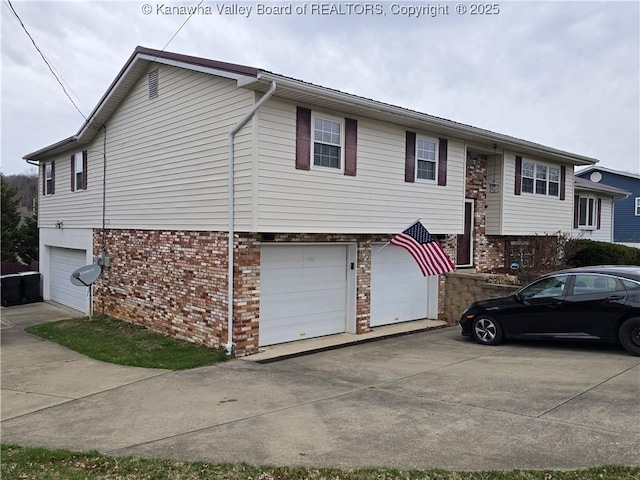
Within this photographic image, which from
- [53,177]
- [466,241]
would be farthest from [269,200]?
[53,177]

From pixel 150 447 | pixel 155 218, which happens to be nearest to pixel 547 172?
pixel 155 218

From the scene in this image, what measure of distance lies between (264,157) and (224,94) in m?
1.77

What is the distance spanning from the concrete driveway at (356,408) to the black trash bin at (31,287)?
10334mm

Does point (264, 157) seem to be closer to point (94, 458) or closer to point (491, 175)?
point (94, 458)

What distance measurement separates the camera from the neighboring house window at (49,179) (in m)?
19.2

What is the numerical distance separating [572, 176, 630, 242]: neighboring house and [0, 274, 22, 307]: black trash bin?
905 inches

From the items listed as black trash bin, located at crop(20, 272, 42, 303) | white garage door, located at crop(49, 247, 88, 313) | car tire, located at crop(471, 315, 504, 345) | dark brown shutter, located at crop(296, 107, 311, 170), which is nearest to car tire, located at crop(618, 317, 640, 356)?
car tire, located at crop(471, 315, 504, 345)

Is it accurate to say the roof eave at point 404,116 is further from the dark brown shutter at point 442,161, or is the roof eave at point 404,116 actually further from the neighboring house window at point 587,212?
the neighboring house window at point 587,212

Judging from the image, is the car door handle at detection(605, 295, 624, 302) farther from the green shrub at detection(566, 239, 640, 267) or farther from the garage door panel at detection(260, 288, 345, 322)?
the green shrub at detection(566, 239, 640, 267)

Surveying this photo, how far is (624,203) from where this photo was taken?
3291cm

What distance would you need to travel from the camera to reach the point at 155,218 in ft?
41.4

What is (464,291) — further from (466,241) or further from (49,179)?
(49,179)

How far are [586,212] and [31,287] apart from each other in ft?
80.0

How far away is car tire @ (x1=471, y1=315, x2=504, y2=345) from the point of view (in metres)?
10.5
